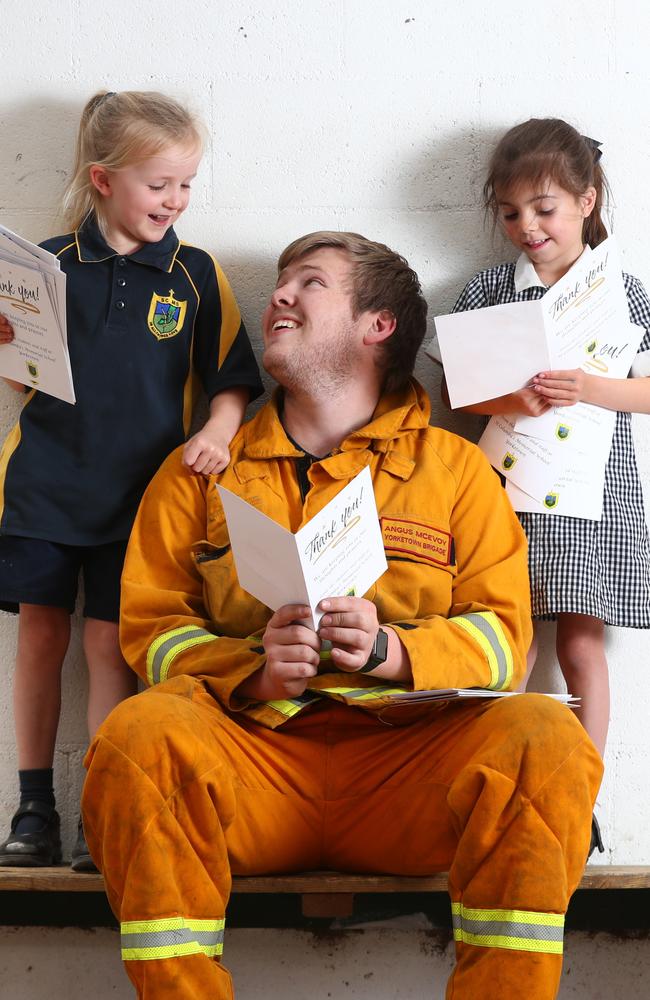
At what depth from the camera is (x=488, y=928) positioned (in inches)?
56.1

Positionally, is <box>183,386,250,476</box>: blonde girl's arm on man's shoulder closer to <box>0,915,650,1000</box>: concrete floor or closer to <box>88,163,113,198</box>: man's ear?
<box>88,163,113,198</box>: man's ear

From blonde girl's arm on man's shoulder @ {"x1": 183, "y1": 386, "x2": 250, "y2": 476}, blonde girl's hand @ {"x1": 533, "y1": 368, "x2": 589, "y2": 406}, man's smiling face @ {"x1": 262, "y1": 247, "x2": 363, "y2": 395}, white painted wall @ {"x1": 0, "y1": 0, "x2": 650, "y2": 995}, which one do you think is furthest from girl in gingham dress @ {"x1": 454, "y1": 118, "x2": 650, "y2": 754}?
blonde girl's arm on man's shoulder @ {"x1": 183, "y1": 386, "x2": 250, "y2": 476}

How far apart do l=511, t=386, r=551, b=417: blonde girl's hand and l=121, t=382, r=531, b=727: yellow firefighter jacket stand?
0.68 ft

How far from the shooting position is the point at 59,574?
217cm

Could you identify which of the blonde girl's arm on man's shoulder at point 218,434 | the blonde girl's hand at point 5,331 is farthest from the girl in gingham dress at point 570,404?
the blonde girl's hand at point 5,331

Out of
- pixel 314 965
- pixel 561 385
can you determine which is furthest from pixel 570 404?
pixel 314 965

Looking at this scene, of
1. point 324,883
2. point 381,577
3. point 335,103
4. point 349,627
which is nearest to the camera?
point 349,627

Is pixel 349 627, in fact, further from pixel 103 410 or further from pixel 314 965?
pixel 314 965

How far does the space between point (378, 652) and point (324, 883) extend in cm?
42

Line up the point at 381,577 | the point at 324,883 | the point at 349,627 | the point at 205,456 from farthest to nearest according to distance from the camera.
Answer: the point at 205,456
the point at 381,577
the point at 324,883
the point at 349,627

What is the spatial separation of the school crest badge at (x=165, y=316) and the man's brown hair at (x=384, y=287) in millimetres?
235

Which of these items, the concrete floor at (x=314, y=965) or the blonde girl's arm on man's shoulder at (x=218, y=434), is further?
the concrete floor at (x=314, y=965)

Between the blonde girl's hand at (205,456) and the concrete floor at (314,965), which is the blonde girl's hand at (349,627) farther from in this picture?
the concrete floor at (314,965)

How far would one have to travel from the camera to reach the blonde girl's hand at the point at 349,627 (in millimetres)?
1607
